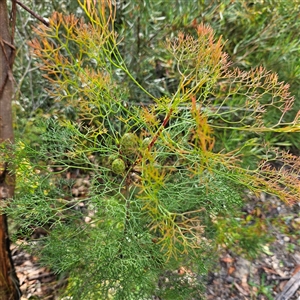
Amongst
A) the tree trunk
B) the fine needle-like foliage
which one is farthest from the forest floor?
the fine needle-like foliage

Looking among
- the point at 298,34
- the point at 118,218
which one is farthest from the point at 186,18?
the point at 118,218

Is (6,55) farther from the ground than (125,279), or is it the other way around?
(6,55)

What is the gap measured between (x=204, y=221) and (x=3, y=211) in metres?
0.89

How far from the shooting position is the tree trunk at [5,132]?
1.09 meters

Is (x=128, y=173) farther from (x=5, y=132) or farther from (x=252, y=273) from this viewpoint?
(x=252, y=273)

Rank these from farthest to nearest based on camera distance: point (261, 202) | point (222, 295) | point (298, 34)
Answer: point (261, 202), point (298, 34), point (222, 295)

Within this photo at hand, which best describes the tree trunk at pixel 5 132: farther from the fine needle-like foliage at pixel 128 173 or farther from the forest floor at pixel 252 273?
the forest floor at pixel 252 273

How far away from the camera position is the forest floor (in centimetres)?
171

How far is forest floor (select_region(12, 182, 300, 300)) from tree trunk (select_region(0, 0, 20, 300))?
11.4 inches

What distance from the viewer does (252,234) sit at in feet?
6.17

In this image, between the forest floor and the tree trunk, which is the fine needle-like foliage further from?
the forest floor

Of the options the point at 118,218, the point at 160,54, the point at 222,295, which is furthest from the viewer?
the point at 160,54

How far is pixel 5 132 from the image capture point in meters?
1.16

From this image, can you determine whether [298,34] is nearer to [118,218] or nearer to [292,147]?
[292,147]
